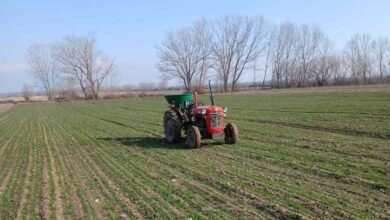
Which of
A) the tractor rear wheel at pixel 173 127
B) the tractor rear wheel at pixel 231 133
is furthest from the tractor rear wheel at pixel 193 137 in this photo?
the tractor rear wheel at pixel 231 133

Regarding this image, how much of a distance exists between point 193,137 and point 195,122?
2.81 feet

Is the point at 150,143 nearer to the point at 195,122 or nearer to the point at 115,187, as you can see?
the point at 195,122

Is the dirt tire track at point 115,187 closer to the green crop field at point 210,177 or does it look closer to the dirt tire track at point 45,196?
the green crop field at point 210,177

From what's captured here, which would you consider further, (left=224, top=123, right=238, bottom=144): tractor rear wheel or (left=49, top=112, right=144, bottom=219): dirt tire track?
(left=224, top=123, right=238, bottom=144): tractor rear wheel

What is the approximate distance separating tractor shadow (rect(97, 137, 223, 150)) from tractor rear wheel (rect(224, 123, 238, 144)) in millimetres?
363

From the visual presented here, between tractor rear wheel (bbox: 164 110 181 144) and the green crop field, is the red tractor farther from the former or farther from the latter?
the green crop field

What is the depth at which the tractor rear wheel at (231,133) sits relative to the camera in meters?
13.1

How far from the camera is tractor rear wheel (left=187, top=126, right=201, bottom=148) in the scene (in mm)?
12641

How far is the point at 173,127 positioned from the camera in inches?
A: 548

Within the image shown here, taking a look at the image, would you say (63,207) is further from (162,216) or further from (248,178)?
(248,178)

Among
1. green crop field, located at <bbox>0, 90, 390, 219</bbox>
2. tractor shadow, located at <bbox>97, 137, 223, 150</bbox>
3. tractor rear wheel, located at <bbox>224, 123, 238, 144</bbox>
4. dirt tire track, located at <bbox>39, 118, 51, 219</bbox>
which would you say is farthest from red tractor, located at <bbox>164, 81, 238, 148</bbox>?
dirt tire track, located at <bbox>39, 118, 51, 219</bbox>

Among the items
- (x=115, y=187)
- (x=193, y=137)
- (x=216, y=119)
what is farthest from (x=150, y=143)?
(x=115, y=187)

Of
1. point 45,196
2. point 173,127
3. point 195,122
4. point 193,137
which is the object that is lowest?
point 45,196

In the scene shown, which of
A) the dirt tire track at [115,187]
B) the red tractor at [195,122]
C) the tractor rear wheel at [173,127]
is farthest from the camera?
the tractor rear wheel at [173,127]
